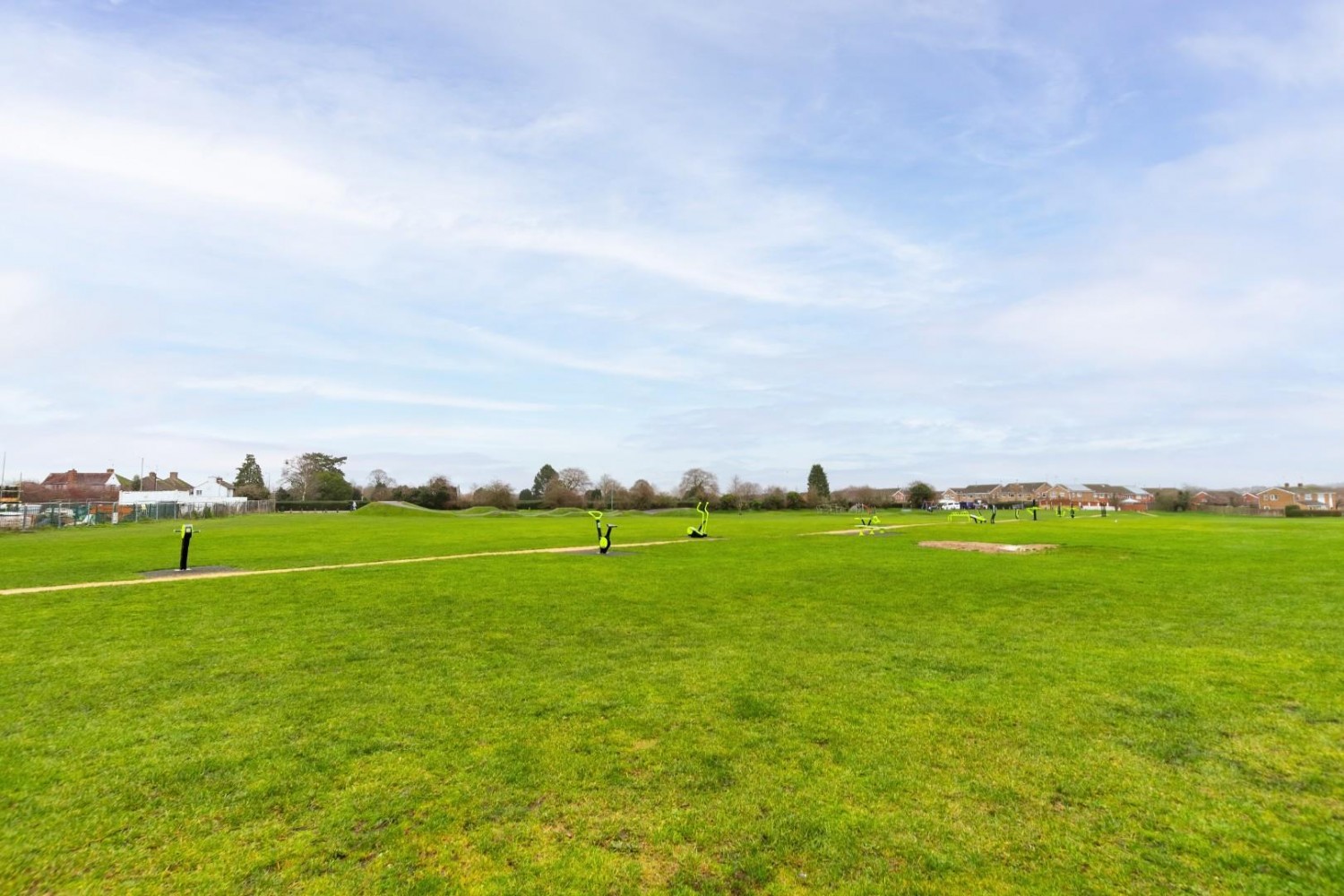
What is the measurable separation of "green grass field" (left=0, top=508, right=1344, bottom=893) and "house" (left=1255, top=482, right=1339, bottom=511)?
153 metres

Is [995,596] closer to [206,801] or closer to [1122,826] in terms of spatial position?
[1122,826]

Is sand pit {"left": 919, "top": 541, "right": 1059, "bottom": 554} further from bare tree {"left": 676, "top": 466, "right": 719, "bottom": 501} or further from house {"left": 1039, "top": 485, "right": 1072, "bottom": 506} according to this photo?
house {"left": 1039, "top": 485, "right": 1072, "bottom": 506}

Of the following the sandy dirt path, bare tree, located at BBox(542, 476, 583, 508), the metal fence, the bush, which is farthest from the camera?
bare tree, located at BBox(542, 476, 583, 508)

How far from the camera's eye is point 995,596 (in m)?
14.0

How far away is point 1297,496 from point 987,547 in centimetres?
14588

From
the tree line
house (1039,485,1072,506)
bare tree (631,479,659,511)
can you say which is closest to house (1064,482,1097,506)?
house (1039,485,1072,506)

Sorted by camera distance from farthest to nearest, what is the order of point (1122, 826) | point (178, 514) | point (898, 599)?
point (178, 514)
point (898, 599)
point (1122, 826)

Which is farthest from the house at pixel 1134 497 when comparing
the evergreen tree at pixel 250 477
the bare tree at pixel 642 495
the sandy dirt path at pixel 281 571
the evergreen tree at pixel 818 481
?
the evergreen tree at pixel 250 477

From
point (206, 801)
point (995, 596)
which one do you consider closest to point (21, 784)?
point (206, 801)

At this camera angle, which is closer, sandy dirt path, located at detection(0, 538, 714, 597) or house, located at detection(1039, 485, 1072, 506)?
sandy dirt path, located at detection(0, 538, 714, 597)

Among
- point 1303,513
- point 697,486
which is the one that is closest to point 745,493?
point 697,486

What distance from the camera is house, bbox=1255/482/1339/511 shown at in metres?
124

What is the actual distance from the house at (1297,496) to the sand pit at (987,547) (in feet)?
444

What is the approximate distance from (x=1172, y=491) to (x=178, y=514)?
452 ft
